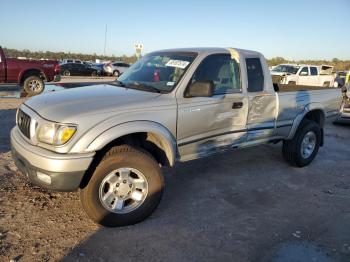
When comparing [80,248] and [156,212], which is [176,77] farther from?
[80,248]

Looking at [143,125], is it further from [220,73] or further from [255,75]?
[255,75]

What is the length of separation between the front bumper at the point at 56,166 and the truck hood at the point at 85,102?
349mm

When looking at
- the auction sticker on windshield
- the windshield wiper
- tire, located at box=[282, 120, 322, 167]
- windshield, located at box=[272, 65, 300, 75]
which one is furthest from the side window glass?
the windshield wiper

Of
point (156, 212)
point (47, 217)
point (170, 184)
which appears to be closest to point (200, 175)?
point (170, 184)

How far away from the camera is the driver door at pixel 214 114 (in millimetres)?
4211

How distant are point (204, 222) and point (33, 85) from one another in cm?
1163

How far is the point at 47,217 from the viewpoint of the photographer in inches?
154

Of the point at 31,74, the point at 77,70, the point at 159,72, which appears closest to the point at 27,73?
the point at 31,74

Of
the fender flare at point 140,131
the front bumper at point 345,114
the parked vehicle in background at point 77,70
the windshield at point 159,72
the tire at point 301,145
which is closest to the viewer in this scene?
the fender flare at point 140,131

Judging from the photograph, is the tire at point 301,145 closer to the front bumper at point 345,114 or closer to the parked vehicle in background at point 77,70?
the front bumper at point 345,114

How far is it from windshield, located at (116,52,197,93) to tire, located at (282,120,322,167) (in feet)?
8.06

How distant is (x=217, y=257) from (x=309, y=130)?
3.45 m

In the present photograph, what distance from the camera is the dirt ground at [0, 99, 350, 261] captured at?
3.36 meters

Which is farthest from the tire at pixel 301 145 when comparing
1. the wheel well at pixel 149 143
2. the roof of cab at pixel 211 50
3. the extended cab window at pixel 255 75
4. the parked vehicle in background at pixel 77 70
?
the parked vehicle in background at pixel 77 70
